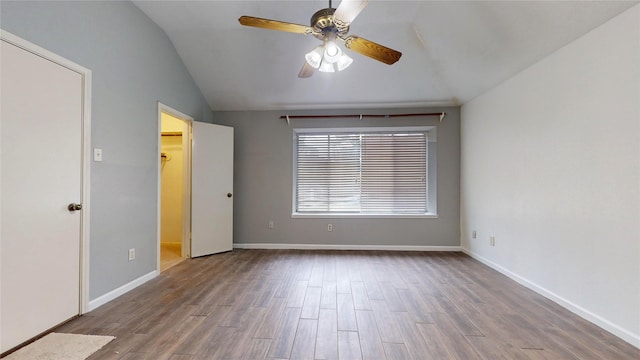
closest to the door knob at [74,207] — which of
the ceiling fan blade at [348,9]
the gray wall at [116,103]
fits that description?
the gray wall at [116,103]

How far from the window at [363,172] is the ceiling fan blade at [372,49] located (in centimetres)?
228

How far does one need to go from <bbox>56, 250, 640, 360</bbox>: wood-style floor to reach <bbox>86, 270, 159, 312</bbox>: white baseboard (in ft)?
0.20

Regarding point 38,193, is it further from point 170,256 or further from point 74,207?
point 170,256

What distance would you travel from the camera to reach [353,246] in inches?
170

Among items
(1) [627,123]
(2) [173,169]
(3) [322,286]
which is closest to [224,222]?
(2) [173,169]

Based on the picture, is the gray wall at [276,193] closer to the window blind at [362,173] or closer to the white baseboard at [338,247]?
the white baseboard at [338,247]

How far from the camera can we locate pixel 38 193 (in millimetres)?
1863

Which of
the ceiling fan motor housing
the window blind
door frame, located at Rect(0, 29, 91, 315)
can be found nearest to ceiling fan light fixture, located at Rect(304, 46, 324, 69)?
the ceiling fan motor housing

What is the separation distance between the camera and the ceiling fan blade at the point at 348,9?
62.1 inches

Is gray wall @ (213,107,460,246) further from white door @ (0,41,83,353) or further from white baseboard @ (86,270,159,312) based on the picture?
white door @ (0,41,83,353)

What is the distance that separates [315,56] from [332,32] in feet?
0.82

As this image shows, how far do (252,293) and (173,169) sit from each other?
119 inches

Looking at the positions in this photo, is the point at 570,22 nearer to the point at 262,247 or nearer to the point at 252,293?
the point at 252,293

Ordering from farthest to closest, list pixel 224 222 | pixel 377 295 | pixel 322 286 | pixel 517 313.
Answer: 1. pixel 224 222
2. pixel 322 286
3. pixel 377 295
4. pixel 517 313
